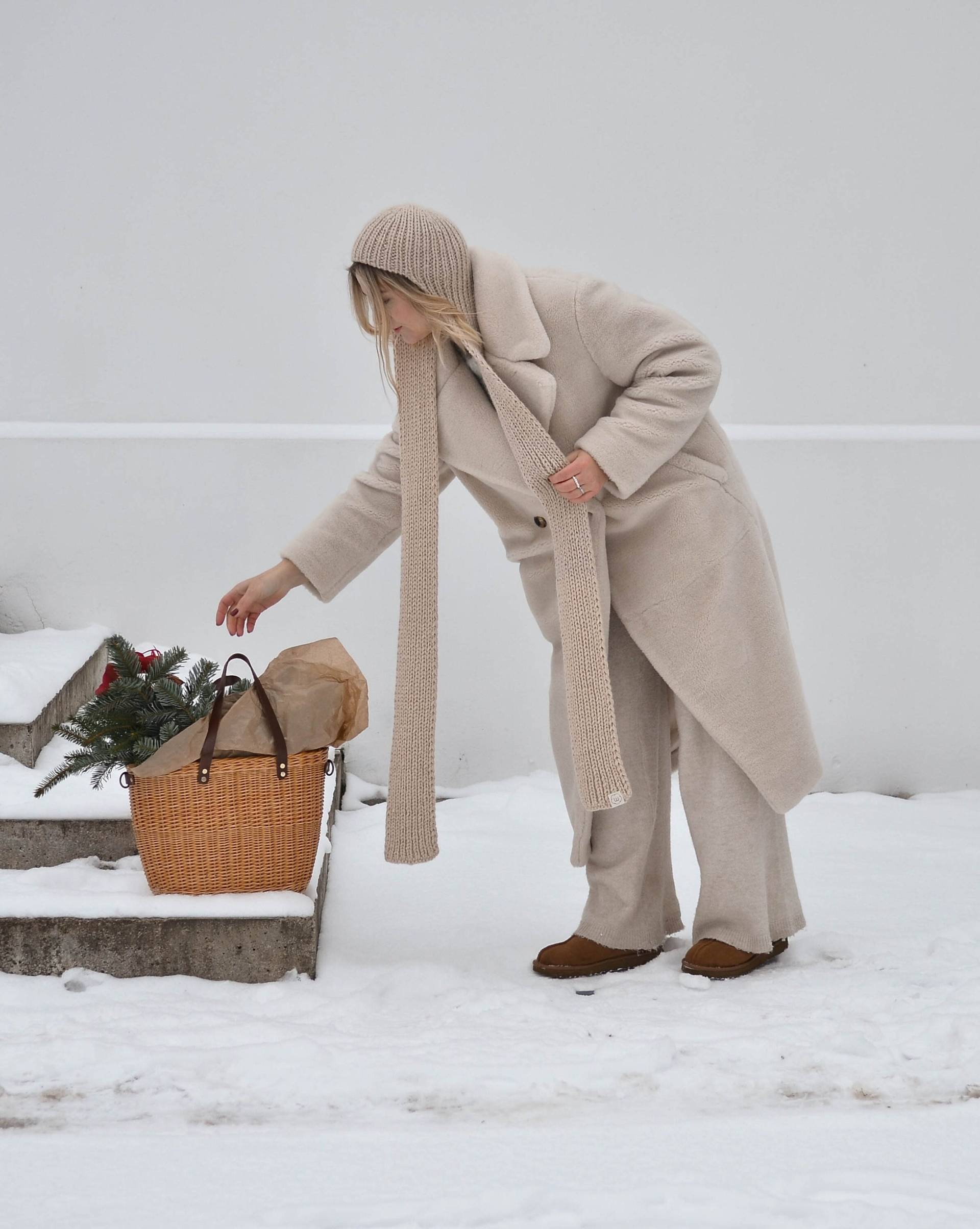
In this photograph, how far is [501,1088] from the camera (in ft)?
5.91

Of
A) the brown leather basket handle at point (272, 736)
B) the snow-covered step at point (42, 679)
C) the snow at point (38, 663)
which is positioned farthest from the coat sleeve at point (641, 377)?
the snow at point (38, 663)

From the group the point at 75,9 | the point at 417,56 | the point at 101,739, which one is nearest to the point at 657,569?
the point at 101,739

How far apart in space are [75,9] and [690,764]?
292 centimetres

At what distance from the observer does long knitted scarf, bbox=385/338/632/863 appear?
217cm

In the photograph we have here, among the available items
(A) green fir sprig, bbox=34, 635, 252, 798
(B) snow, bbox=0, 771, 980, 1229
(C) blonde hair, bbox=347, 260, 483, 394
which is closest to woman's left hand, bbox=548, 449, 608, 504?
(C) blonde hair, bbox=347, 260, 483, 394

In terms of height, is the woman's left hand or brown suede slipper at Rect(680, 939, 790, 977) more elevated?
the woman's left hand

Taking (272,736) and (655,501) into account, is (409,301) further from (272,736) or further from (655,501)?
(272,736)

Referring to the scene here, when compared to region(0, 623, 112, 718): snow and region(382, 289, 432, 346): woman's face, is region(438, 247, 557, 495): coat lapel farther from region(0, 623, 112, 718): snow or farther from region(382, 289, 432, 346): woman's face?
region(0, 623, 112, 718): snow

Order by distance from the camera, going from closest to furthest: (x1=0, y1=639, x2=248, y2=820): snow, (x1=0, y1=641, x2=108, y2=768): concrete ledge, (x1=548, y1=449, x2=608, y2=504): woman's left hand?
(x1=548, y1=449, x2=608, y2=504): woman's left hand → (x1=0, y1=639, x2=248, y2=820): snow → (x1=0, y1=641, x2=108, y2=768): concrete ledge

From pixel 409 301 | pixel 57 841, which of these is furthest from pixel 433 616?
pixel 57 841

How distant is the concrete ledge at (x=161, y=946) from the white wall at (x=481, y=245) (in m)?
1.51

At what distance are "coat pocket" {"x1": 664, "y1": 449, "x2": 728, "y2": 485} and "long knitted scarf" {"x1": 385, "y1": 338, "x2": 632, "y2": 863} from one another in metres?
0.22

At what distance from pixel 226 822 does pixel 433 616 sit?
57 cm

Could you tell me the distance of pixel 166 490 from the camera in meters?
3.62
